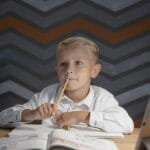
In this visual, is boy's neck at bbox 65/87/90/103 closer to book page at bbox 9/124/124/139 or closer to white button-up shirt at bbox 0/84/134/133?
white button-up shirt at bbox 0/84/134/133

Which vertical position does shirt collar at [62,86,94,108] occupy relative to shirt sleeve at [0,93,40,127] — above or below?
above

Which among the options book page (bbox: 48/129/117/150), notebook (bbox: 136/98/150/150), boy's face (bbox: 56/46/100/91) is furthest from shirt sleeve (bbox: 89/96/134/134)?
notebook (bbox: 136/98/150/150)

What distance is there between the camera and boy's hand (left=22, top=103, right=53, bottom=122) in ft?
4.09

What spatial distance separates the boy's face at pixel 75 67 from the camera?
1.42 meters

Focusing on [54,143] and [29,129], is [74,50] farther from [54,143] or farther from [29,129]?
[54,143]

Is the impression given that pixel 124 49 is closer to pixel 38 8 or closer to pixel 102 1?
pixel 102 1

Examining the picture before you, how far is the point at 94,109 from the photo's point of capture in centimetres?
144

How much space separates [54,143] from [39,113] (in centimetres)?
34

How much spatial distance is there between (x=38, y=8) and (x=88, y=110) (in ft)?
2.15

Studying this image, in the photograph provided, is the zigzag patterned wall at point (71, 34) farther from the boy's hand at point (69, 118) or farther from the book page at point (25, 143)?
the book page at point (25, 143)

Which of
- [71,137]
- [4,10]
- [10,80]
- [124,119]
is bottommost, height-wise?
[71,137]

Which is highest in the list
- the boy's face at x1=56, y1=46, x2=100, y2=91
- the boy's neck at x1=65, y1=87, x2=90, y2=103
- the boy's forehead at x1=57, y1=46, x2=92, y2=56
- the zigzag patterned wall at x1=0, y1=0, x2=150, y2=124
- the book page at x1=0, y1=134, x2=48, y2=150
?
the zigzag patterned wall at x1=0, y1=0, x2=150, y2=124

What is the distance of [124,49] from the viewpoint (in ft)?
6.16

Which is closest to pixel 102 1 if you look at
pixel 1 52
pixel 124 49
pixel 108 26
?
pixel 108 26
